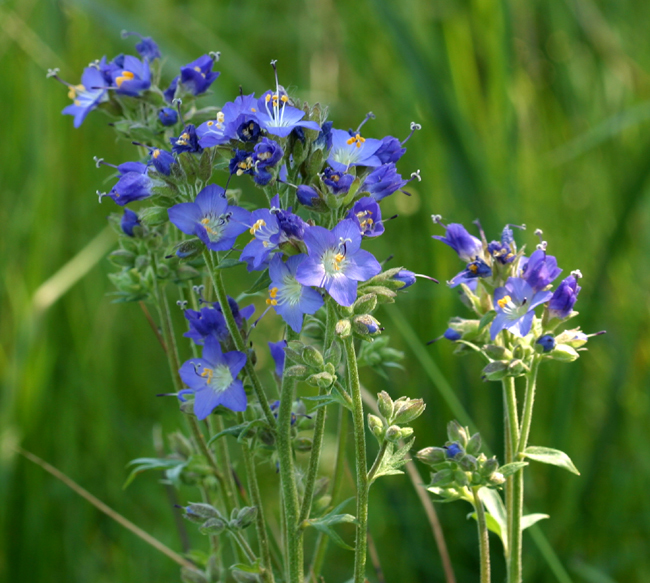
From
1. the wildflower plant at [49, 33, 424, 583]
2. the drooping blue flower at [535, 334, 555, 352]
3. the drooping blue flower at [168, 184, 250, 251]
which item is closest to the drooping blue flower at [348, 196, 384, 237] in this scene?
the wildflower plant at [49, 33, 424, 583]

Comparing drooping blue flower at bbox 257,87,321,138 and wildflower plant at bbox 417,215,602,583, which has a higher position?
drooping blue flower at bbox 257,87,321,138

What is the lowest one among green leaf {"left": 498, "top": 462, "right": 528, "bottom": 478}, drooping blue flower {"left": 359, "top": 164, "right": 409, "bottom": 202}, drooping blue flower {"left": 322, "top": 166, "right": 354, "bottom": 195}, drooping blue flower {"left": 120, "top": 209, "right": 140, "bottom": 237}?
green leaf {"left": 498, "top": 462, "right": 528, "bottom": 478}

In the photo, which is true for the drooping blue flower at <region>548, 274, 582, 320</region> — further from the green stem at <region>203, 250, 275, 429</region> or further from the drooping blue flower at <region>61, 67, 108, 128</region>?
the drooping blue flower at <region>61, 67, 108, 128</region>

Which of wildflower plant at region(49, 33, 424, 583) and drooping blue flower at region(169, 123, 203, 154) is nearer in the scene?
wildflower plant at region(49, 33, 424, 583)

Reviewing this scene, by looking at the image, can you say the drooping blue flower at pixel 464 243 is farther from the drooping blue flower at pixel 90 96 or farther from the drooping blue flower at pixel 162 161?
the drooping blue flower at pixel 90 96

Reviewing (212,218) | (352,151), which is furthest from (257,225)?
(352,151)

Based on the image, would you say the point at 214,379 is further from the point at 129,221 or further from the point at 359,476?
the point at 129,221

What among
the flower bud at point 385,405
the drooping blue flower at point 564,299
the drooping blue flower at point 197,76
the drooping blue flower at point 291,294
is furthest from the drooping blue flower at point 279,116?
the drooping blue flower at point 564,299
